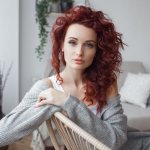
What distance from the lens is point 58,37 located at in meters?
1.14

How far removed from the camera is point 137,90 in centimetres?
293

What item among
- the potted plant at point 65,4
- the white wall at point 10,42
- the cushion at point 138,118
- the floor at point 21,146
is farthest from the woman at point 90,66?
the potted plant at point 65,4

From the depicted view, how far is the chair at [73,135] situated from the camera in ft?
2.63

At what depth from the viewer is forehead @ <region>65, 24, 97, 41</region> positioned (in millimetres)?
1040

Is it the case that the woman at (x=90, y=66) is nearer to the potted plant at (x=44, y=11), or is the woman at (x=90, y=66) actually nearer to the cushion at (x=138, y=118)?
the cushion at (x=138, y=118)

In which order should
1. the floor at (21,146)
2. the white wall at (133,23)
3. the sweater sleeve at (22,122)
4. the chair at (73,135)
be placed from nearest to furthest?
the chair at (73,135)
the sweater sleeve at (22,122)
the floor at (21,146)
the white wall at (133,23)

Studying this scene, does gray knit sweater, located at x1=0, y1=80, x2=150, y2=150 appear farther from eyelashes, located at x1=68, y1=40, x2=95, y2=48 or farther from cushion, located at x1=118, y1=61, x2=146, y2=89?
cushion, located at x1=118, y1=61, x2=146, y2=89

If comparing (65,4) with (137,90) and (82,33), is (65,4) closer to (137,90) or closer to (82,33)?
(137,90)

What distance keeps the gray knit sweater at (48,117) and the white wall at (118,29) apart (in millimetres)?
2214

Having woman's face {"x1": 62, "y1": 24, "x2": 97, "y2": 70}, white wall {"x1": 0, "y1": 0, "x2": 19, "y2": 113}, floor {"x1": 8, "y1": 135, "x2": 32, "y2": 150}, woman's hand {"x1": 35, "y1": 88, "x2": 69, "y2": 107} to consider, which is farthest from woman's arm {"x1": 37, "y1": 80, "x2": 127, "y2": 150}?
white wall {"x1": 0, "y1": 0, "x2": 19, "y2": 113}

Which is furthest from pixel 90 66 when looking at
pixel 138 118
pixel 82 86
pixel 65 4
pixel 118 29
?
pixel 118 29

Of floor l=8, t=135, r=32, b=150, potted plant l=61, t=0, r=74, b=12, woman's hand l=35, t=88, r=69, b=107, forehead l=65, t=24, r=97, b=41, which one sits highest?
potted plant l=61, t=0, r=74, b=12

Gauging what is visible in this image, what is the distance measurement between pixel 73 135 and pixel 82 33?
35cm

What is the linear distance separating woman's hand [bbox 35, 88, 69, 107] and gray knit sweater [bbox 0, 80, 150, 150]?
0.04 feet
